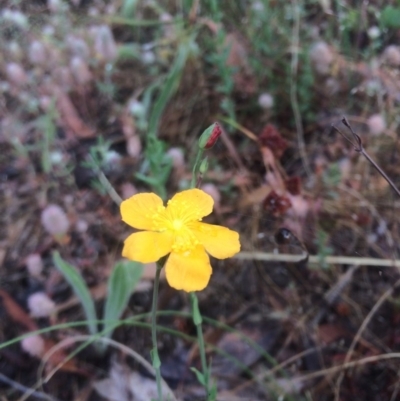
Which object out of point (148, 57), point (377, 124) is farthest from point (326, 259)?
point (148, 57)

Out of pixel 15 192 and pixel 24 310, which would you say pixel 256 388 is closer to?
pixel 24 310

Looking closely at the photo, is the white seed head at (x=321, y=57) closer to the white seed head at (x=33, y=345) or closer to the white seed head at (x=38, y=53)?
the white seed head at (x=38, y=53)

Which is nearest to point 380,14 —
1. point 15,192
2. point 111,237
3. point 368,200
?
point 368,200

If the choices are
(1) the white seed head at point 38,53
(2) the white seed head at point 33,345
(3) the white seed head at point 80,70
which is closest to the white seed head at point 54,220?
(2) the white seed head at point 33,345

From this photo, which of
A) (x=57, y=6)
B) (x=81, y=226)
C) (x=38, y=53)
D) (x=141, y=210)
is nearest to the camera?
(x=141, y=210)

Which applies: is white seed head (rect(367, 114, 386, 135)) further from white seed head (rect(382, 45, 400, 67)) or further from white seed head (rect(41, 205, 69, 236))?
white seed head (rect(41, 205, 69, 236))

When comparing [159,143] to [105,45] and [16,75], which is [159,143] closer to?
[105,45]
